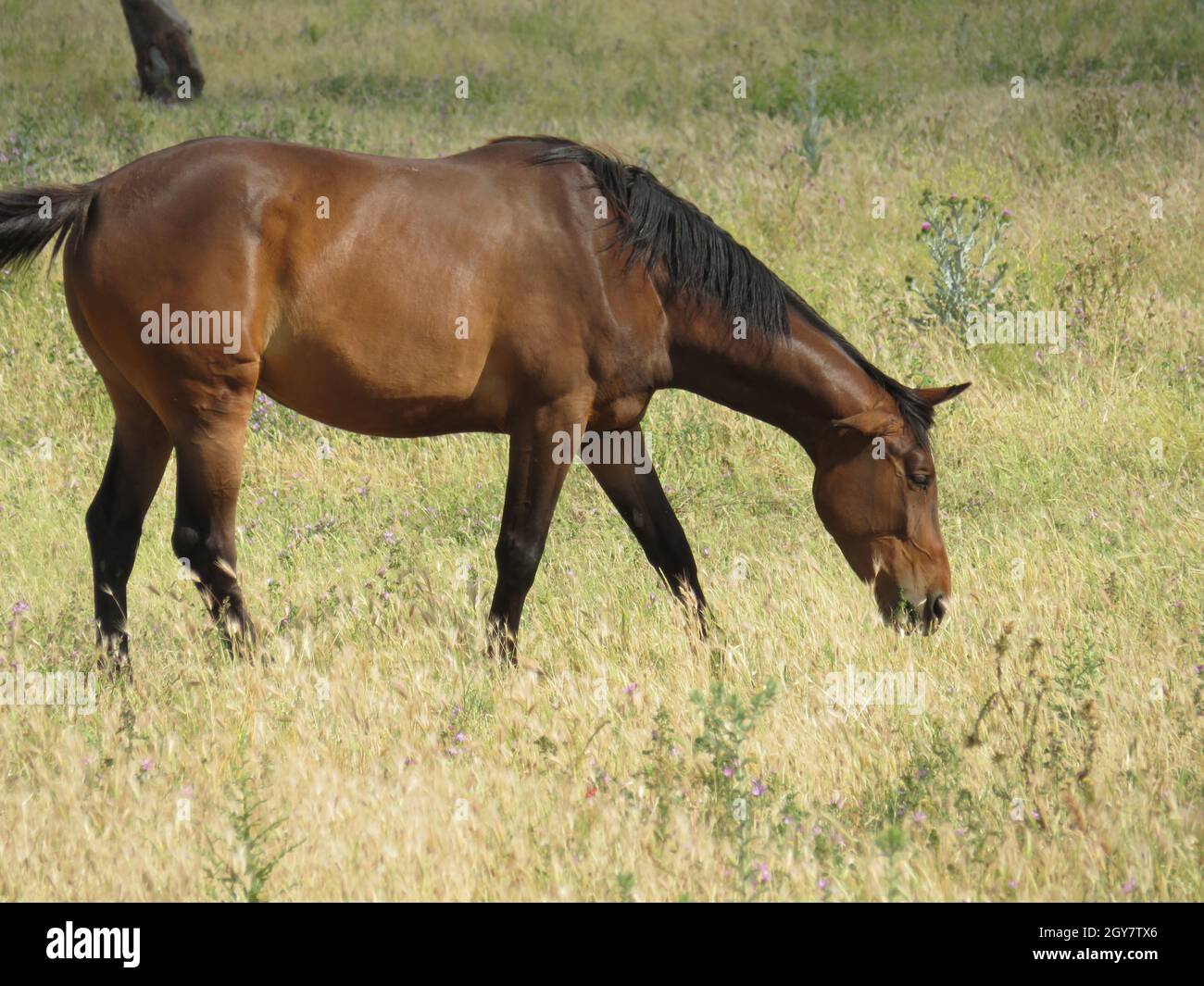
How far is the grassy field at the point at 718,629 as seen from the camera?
3684mm

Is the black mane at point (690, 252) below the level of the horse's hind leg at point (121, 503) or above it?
above

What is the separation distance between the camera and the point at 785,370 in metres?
5.55

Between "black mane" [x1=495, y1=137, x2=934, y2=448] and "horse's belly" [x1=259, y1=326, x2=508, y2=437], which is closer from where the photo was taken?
"horse's belly" [x1=259, y1=326, x2=508, y2=437]

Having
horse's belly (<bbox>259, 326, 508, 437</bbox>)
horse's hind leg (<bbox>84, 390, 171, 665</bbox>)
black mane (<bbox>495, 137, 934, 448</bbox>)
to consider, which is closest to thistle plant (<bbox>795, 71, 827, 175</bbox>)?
black mane (<bbox>495, 137, 934, 448</bbox>)

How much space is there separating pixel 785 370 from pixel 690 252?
61cm

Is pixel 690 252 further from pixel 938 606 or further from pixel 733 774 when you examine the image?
pixel 733 774

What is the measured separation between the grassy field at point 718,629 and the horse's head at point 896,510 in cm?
16

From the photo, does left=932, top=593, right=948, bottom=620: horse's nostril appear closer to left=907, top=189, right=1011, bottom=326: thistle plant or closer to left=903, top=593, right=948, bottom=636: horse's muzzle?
left=903, top=593, right=948, bottom=636: horse's muzzle

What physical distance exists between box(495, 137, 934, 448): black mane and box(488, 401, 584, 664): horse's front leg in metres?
0.67

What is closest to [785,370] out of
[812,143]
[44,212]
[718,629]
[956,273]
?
[718,629]

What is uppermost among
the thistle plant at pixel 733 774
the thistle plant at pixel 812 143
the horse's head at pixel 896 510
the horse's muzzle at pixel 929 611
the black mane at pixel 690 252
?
the thistle plant at pixel 812 143

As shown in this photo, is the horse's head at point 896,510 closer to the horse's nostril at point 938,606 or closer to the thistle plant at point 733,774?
the horse's nostril at point 938,606

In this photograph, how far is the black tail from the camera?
200 inches

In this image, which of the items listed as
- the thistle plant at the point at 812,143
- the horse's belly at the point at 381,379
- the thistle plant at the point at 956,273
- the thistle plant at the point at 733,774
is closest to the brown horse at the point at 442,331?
the horse's belly at the point at 381,379
